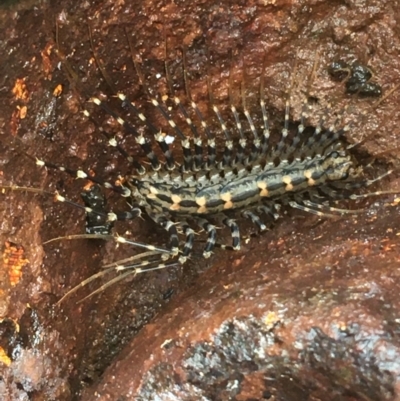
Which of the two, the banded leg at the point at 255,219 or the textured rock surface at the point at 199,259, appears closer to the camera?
the textured rock surface at the point at 199,259

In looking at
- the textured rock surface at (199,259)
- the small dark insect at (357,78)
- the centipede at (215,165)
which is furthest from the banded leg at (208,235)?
the small dark insect at (357,78)

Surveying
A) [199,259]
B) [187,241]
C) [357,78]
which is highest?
[357,78]

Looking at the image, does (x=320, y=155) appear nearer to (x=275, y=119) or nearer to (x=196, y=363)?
(x=275, y=119)

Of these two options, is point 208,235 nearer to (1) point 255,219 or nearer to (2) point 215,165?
(1) point 255,219

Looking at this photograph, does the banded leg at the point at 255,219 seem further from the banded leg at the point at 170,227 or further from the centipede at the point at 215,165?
the banded leg at the point at 170,227

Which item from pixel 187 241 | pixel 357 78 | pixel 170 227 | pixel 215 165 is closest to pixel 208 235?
pixel 187 241

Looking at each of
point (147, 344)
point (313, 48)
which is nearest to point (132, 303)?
point (147, 344)

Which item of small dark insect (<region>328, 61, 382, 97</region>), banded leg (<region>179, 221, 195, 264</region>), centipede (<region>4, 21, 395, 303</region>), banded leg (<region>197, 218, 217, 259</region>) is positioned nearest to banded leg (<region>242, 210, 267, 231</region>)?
centipede (<region>4, 21, 395, 303</region>)
